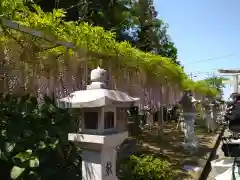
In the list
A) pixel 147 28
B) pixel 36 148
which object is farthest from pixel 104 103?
pixel 147 28

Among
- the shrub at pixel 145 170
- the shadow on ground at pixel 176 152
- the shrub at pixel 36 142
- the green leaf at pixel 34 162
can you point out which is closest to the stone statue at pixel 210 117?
the shadow on ground at pixel 176 152

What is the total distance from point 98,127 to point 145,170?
1695mm

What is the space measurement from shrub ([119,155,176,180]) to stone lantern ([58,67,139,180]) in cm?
124

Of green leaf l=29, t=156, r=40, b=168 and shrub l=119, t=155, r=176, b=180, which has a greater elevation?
green leaf l=29, t=156, r=40, b=168

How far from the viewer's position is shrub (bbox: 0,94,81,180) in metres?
2.93

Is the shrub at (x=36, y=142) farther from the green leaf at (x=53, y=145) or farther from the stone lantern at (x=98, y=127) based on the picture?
the stone lantern at (x=98, y=127)

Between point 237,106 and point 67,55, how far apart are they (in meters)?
2.71

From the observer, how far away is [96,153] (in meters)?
2.95

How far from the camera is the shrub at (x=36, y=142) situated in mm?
2932

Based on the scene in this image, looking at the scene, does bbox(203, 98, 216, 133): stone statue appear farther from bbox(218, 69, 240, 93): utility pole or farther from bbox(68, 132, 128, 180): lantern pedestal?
bbox(68, 132, 128, 180): lantern pedestal

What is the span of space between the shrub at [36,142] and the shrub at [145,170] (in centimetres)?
107

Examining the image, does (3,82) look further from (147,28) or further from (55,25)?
(147,28)

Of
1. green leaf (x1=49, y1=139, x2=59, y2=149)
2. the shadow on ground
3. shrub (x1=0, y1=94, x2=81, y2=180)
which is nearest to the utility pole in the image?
the shadow on ground

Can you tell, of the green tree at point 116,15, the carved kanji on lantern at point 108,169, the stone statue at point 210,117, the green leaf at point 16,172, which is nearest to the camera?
the green leaf at point 16,172
